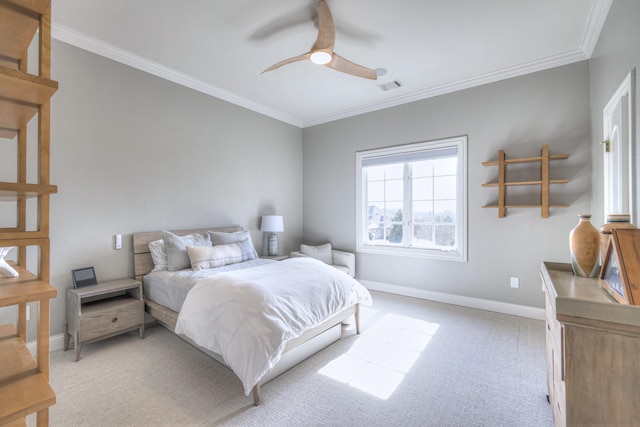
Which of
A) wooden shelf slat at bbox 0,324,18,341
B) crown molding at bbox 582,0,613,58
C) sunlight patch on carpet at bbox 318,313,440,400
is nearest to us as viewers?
wooden shelf slat at bbox 0,324,18,341

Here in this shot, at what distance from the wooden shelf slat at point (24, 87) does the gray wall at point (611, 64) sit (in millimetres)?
2621

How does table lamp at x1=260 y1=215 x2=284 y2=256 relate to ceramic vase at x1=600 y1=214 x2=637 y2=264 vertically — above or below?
below

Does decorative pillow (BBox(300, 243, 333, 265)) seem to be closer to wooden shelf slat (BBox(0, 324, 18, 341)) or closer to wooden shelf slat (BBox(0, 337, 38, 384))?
wooden shelf slat (BBox(0, 324, 18, 341))

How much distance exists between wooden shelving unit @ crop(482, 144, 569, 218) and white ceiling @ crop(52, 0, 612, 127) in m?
1.02

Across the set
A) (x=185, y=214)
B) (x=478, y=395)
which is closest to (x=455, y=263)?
(x=478, y=395)

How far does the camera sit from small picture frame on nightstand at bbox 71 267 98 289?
105 inches

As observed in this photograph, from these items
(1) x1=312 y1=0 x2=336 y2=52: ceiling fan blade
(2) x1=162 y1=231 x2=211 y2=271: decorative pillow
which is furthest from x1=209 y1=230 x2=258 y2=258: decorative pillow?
(1) x1=312 y1=0 x2=336 y2=52: ceiling fan blade

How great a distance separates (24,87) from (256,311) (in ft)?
5.45

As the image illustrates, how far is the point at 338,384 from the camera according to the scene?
7.09 ft

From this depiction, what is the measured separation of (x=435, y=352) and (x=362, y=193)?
263cm

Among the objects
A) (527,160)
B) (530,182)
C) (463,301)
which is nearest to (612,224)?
(530,182)

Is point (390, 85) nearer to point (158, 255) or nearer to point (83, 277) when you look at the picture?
point (158, 255)

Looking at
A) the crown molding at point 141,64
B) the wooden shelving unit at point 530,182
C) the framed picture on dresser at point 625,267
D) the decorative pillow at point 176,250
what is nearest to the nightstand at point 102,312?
the decorative pillow at point 176,250

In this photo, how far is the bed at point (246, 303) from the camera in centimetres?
196
